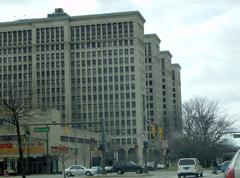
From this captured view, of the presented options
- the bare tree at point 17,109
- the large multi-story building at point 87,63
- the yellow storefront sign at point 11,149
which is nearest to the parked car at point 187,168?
the bare tree at point 17,109

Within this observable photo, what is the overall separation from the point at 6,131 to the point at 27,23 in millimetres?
87218

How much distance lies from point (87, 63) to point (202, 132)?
87397 mm

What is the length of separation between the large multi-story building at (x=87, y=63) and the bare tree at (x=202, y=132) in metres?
74.9

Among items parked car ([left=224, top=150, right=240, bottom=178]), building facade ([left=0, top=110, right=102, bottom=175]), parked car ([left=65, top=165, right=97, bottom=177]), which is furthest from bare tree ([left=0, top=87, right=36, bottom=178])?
building facade ([left=0, top=110, right=102, bottom=175])

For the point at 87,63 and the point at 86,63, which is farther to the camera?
the point at 87,63

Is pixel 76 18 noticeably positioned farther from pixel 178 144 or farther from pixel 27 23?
pixel 178 144

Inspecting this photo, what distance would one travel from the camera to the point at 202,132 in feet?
308

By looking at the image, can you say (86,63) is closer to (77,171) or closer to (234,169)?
(77,171)

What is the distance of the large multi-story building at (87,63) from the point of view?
173375 mm

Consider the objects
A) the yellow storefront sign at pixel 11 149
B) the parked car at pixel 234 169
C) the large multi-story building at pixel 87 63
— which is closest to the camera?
the parked car at pixel 234 169

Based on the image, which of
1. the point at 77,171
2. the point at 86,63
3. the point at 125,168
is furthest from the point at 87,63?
the point at 125,168

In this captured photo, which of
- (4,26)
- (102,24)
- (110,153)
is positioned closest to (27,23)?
(4,26)

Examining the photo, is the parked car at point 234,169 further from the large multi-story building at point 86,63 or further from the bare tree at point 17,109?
the large multi-story building at point 86,63

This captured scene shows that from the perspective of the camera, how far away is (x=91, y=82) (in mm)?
176250
